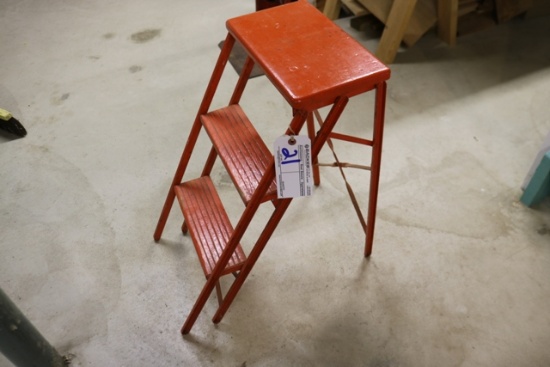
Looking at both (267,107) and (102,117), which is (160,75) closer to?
(102,117)

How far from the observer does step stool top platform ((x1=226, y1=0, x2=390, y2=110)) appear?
1.03 metres

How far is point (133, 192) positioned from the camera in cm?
204

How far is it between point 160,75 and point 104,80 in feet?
1.21

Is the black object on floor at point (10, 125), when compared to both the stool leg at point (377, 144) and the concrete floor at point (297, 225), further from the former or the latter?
the stool leg at point (377, 144)

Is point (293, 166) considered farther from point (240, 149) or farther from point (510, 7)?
point (510, 7)

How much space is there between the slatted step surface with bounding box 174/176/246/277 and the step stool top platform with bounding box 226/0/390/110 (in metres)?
0.61

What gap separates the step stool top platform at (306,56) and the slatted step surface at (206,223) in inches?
24.0

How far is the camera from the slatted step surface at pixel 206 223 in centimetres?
142

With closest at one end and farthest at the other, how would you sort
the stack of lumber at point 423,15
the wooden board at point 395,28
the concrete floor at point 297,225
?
the concrete floor at point 297,225 < the wooden board at point 395,28 < the stack of lumber at point 423,15

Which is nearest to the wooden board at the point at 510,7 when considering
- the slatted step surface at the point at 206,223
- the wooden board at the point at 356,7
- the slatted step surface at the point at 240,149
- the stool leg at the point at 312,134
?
the wooden board at the point at 356,7

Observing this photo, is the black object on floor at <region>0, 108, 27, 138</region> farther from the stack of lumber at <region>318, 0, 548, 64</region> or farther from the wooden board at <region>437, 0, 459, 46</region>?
the wooden board at <region>437, 0, 459, 46</region>

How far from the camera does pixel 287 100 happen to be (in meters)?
1.02

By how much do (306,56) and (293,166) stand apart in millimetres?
320

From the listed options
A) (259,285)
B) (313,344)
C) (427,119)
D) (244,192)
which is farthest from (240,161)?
(427,119)
